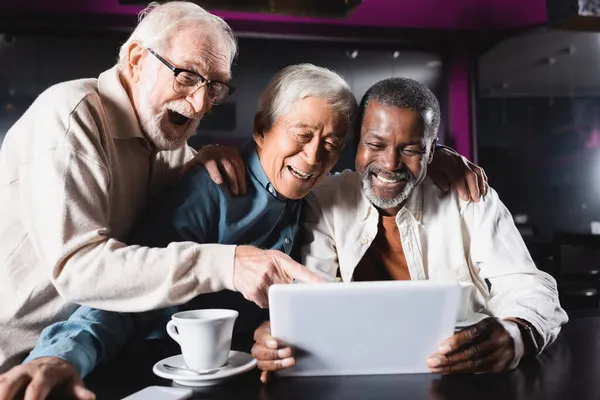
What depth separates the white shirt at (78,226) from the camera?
1359mm

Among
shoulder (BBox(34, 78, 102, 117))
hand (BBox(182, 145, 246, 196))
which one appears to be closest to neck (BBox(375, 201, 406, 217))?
hand (BBox(182, 145, 246, 196))

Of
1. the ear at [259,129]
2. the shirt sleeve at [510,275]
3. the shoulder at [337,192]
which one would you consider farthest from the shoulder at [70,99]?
the shirt sleeve at [510,275]

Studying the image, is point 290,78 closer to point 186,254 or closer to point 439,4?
point 186,254

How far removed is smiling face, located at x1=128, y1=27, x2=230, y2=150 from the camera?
1.73 meters

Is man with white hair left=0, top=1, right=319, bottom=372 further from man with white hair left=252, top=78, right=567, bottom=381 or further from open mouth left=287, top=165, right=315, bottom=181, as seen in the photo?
man with white hair left=252, top=78, right=567, bottom=381

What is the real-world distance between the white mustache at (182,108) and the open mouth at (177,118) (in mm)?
37

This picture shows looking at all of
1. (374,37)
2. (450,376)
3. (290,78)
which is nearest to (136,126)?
(290,78)

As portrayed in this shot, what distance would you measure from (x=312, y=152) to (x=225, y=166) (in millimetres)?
259

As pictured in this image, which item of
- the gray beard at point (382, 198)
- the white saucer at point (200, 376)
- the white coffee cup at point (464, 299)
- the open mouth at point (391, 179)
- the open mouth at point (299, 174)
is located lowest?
the white saucer at point (200, 376)

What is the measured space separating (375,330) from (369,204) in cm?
77

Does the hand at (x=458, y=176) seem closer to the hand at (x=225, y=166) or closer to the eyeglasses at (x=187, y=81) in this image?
the hand at (x=225, y=166)

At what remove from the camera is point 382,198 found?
187cm

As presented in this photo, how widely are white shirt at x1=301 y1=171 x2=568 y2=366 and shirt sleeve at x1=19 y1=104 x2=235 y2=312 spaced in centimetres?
58

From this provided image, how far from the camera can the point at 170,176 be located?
2.00m
